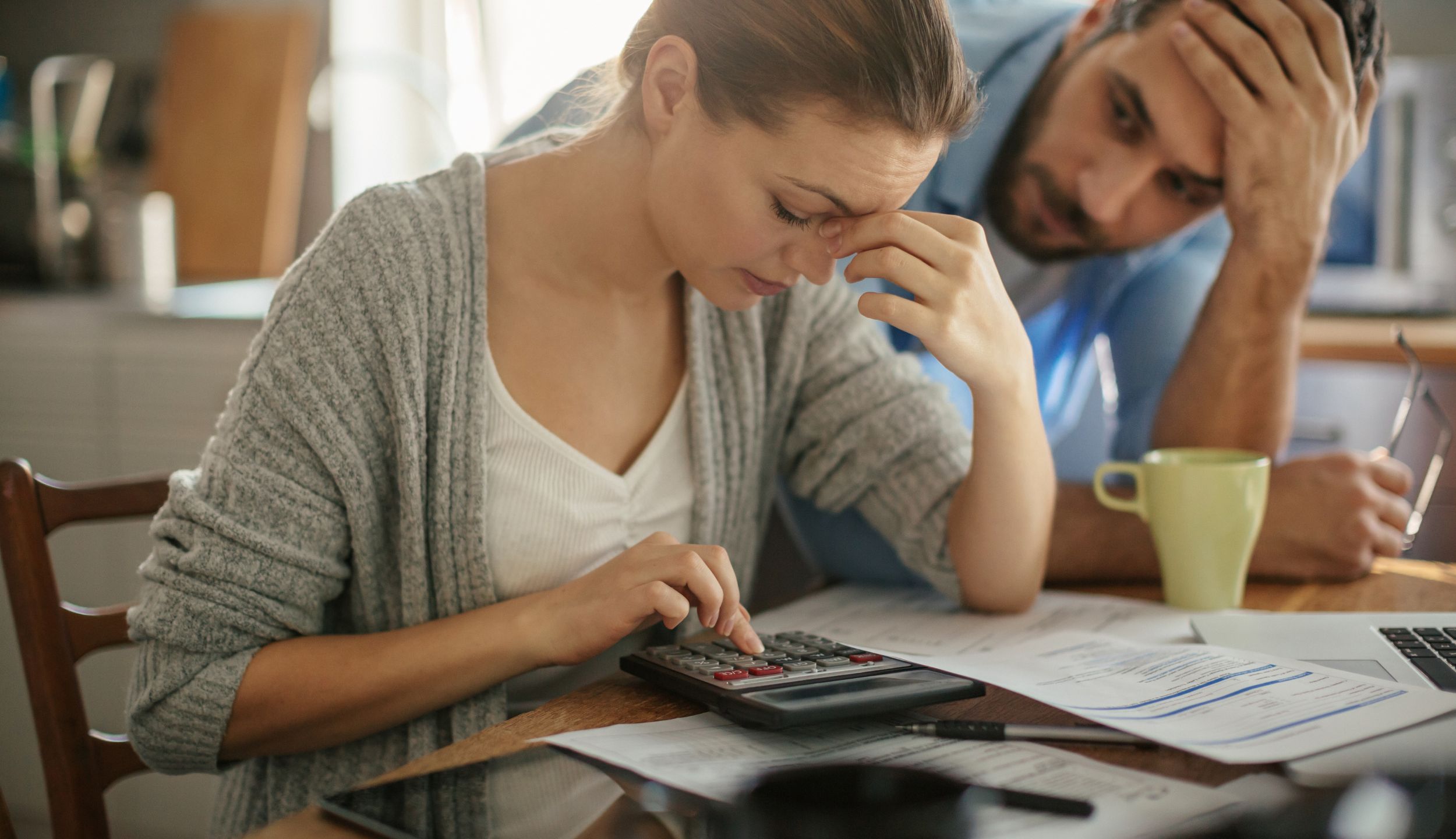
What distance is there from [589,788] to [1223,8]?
964 mm

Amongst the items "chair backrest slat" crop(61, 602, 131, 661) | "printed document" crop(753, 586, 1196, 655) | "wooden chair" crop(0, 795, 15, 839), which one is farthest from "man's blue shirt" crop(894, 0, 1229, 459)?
"wooden chair" crop(0, 795, 15, 839)

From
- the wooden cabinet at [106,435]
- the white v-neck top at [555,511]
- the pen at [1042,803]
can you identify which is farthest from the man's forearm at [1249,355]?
the wooden cabinet at [106,435]

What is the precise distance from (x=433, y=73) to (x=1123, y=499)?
1.79m

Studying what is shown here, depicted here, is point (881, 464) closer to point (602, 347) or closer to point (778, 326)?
point (778, 326)

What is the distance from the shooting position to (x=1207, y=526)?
3.12 feet

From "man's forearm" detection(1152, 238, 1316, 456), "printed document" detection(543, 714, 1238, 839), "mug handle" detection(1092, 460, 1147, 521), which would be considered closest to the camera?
"printed document" detection(543, 714, 1238, 839)

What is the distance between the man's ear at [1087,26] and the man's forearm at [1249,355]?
297mm

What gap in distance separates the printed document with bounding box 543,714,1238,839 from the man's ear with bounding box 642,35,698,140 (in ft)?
1.42

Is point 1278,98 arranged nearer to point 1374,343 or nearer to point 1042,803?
point 1374,343

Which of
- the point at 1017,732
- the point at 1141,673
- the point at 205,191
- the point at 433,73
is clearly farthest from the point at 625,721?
the point at 205,191

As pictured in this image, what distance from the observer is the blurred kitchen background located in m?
1.87

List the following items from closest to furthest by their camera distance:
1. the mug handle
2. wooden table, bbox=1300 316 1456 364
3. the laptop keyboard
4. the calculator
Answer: the calculator < the laptop keyboard < the mug handle < wooden table, bbox=1300 316 1456 364

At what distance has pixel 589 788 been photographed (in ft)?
1.91

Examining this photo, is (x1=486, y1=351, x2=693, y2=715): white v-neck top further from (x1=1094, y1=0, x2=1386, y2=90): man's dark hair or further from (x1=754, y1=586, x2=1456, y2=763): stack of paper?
(x1=1094, y1=0, x2=1386, y2=90): man's dark hair
